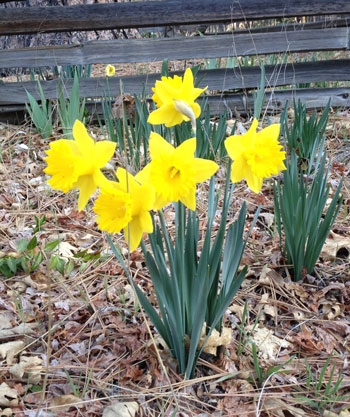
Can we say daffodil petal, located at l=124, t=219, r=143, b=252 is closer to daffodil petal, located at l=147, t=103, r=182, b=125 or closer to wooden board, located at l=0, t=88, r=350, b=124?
daffodil petal, located at l=147, t=103, r=182, b=125

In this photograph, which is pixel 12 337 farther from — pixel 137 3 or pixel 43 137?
pixel 137 3

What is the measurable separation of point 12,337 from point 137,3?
2.74m

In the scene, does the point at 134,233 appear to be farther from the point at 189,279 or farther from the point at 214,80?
the point at 214,80

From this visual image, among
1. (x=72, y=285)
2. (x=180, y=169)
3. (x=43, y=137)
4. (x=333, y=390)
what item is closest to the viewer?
(x=180, y=169)

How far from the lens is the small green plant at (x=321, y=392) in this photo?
1098 millimetres

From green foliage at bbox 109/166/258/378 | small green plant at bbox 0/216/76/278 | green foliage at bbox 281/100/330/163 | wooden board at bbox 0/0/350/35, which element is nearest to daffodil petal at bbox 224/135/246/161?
green foliage at bbox 109/166/258/378

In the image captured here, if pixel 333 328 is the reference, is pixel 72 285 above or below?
above

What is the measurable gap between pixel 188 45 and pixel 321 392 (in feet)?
9.52

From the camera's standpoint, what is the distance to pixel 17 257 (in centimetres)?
177

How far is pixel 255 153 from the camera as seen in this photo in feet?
2.98

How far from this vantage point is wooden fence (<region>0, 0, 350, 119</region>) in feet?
10.6

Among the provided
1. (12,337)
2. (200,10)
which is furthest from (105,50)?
(12,337)

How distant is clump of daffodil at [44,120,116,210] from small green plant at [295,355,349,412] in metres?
0.77

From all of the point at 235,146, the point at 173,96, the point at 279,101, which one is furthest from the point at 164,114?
the point at 279,101
